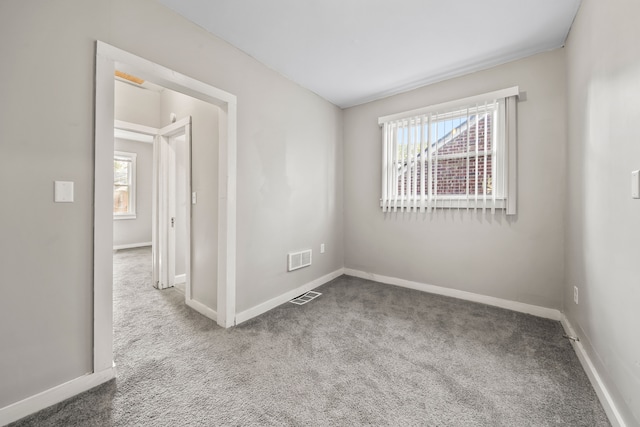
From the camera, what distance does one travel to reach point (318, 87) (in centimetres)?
323

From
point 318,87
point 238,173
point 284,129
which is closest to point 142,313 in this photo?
point 238,173

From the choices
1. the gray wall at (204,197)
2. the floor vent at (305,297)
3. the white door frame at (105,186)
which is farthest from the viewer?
the floor vent at (305,297)

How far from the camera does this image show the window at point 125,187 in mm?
6184

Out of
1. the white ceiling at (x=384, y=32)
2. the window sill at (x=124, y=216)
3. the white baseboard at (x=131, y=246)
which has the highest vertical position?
the white ceiling at (x=384, y=32)

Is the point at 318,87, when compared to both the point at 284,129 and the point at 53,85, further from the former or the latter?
the point at 53,85

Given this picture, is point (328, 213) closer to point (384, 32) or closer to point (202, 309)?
point (202, 309)

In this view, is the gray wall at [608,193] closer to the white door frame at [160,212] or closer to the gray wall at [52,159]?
the gray wall at [52,159]

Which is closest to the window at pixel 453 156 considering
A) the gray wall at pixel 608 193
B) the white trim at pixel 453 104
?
the white trim at pixel 453 104

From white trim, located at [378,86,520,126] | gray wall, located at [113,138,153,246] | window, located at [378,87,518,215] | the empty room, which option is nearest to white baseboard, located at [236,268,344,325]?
the empty room

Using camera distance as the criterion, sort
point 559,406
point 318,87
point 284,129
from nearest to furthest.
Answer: point 559,406 < point 284,129 < point 318,87

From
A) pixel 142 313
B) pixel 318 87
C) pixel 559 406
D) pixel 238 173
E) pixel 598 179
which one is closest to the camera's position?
pixel 559 406

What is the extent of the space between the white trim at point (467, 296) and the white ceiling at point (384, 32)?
2.45 m

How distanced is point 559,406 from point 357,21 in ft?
9.32

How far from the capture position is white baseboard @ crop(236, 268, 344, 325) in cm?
246
